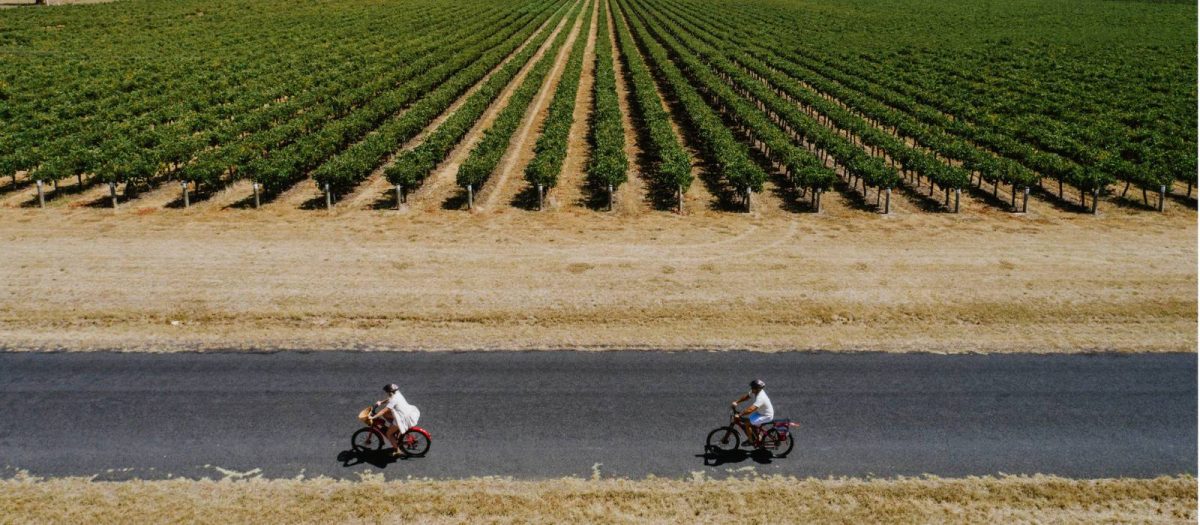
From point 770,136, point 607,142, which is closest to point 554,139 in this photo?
point 607,142

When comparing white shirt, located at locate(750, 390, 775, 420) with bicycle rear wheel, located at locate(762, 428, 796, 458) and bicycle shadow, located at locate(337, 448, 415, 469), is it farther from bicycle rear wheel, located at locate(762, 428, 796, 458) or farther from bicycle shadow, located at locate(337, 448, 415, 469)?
bicycle shadow, located at locate(337, 448, 415, 469)

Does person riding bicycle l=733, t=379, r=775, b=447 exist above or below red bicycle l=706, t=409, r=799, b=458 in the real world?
above

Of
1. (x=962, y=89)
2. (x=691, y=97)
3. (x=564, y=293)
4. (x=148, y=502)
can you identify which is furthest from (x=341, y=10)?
(x=148, y=502)

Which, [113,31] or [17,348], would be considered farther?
[113,31]

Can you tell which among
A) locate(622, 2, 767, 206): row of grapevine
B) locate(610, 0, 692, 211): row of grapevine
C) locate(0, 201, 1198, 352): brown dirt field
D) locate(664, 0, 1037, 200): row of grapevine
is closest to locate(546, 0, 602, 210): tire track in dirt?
locate(0, 201, 1198, 352): brown dirt field

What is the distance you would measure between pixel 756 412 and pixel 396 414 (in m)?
6.84

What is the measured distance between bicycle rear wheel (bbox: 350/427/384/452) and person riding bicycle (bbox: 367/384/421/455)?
1.15 ft

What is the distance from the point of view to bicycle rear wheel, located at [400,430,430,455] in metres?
14.9

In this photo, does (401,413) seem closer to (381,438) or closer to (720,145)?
(381,438)

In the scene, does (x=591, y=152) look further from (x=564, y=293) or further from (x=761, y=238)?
(x=564, y=293)

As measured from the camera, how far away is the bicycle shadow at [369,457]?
14.8 metres

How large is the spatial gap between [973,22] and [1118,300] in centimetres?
12227

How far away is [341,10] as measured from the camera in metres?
129

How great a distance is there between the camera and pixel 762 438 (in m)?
14.9
